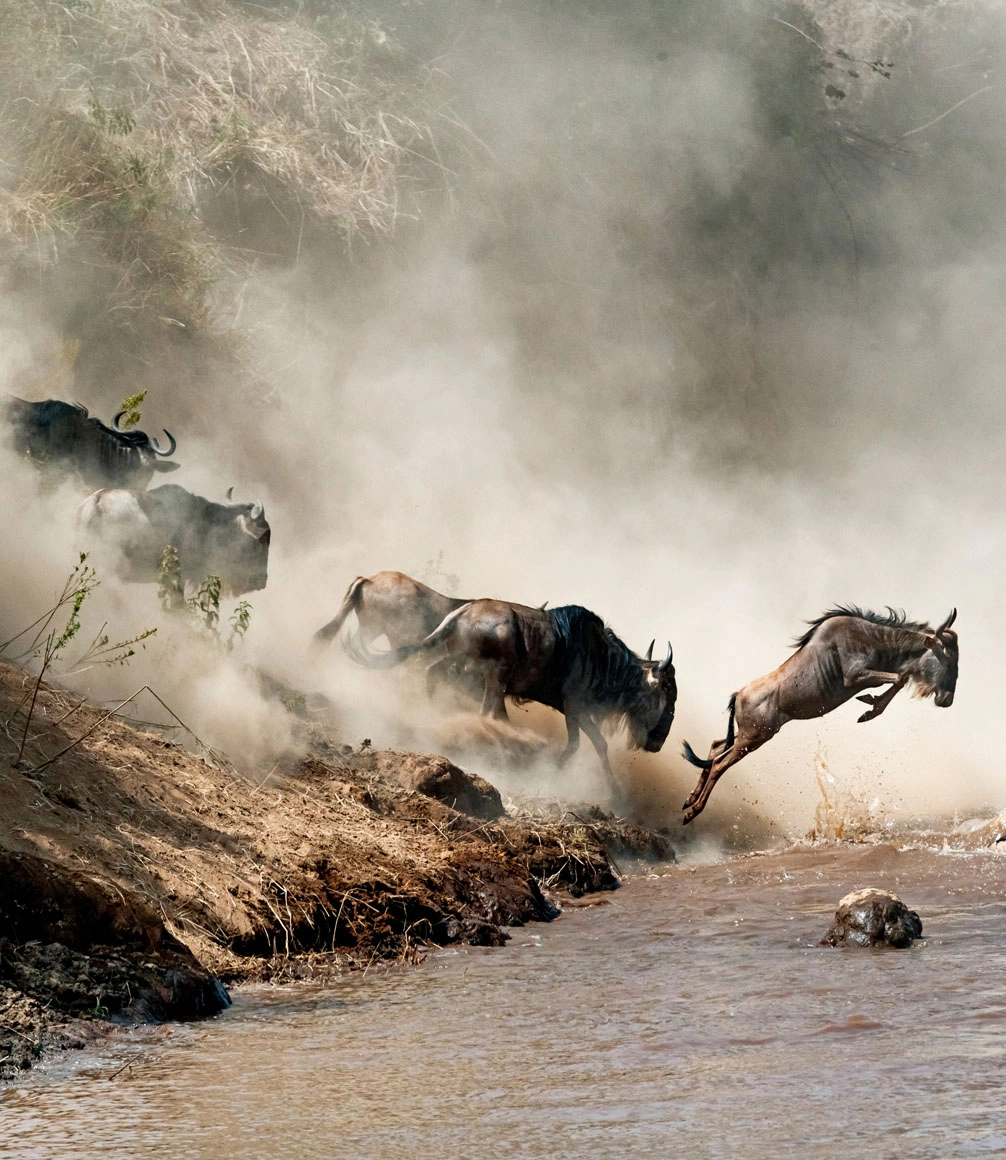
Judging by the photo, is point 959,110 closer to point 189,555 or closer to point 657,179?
point 657,179

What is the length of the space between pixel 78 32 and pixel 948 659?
48.6 feet

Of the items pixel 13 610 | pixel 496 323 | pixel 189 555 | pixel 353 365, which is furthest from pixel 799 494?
pixel 13 610

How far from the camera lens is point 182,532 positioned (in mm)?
11891

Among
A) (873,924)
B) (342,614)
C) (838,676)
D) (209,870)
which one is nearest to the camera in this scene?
(209,870)

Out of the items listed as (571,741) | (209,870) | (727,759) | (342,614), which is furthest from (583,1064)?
(342,614)

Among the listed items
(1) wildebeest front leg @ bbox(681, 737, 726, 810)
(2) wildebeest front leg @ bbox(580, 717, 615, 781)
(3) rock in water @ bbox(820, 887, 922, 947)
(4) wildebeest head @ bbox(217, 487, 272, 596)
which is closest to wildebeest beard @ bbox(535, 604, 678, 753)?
(2) wildebeest front leg @ bbox(580, 717, 615, 781)

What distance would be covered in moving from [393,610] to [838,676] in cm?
376

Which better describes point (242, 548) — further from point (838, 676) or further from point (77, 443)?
point (838, 676)

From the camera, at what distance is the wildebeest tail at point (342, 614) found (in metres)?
13.3

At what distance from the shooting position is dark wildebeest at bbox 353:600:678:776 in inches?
499

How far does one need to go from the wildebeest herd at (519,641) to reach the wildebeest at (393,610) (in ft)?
0.04

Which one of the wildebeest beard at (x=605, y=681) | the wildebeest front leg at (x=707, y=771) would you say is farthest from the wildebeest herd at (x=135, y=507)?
the wildebeest front leg at (x=707, y=771)

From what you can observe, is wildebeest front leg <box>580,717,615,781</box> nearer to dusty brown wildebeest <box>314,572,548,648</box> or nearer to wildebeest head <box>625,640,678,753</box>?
wildebeest head <box>625,640,678,753</box>

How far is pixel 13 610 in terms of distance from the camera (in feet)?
32.1
